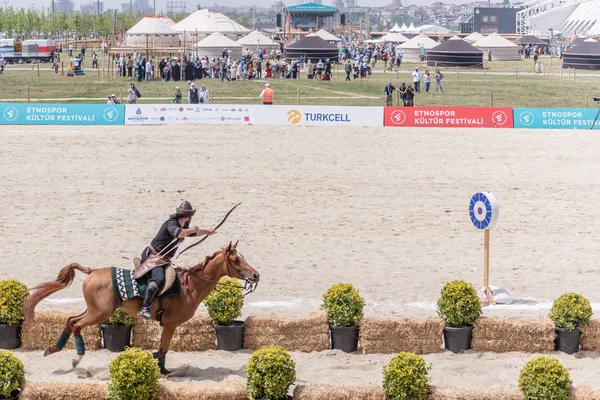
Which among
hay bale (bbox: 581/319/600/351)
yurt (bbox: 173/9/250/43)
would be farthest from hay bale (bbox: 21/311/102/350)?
yurt (bbox: 173/9/250/43)

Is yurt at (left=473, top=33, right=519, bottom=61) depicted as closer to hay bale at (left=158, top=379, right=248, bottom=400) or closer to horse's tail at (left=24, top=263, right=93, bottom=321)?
horse's tail at (left=24, top=263, right=93, bottom=321)

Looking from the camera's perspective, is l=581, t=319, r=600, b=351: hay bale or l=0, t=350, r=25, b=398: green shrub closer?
l=0, t=350, r=25, b=398: green shrub

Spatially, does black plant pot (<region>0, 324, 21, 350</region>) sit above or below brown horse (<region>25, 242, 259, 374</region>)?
below

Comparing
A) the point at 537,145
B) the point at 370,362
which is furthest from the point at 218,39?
the point at 370,362

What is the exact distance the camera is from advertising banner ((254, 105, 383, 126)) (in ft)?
116

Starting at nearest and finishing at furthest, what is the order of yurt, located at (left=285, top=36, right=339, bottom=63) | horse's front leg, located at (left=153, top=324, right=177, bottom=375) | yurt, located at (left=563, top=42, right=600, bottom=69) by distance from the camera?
1. horse's front leg, located at (left=153, top=324, right=177, bottom=375)
2. yurt, located at (left=285, top=36, right=339, bottom=63)
3. yurt, located at (left=563, top=42, right=600, bottom=69)

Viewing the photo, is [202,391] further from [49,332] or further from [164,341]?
[49,332]

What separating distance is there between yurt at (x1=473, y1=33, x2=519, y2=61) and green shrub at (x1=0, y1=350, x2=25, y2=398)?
248ft

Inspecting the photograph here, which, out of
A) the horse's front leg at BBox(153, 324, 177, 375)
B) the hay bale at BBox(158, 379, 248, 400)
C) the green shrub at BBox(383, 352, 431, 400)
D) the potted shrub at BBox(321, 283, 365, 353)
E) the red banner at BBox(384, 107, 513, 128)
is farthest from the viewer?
the red banner at BBox(384, 107, 513, 128)

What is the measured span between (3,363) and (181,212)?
8.64 feet

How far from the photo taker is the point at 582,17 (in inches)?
6038

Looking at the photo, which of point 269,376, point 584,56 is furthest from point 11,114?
point 584,56

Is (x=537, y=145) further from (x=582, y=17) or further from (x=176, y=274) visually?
(x=582, y=17)

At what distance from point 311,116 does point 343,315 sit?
2380 centimetres
